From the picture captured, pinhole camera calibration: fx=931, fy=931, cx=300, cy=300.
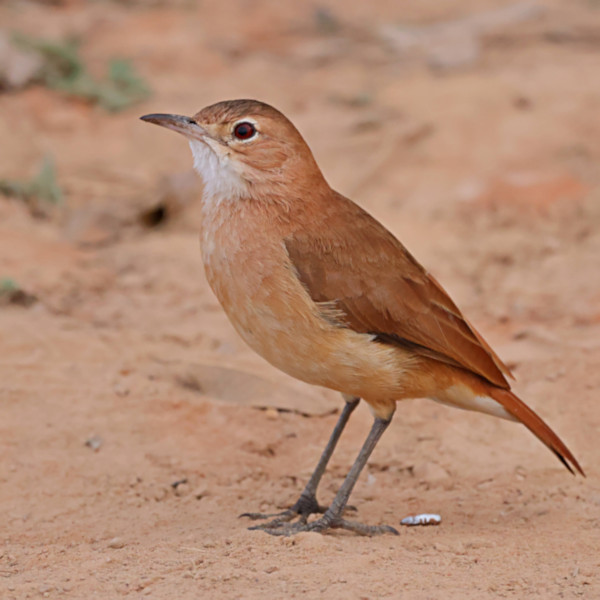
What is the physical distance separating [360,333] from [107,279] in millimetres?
4559

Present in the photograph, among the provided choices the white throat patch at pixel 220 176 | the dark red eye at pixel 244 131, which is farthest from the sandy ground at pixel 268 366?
the dark red eye at pixel 244 131

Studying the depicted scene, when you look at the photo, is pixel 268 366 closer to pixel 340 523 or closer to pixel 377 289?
pixel 340 523

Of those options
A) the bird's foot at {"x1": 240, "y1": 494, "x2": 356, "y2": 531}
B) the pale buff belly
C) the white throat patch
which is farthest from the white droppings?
the white throat patch

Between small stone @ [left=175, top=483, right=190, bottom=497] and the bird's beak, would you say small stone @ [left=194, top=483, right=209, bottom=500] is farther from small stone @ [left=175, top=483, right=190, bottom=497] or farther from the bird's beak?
the bird's beak

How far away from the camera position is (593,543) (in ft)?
16.0

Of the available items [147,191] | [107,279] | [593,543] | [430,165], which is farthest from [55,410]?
[430,165]

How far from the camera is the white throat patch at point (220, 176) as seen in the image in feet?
16.7

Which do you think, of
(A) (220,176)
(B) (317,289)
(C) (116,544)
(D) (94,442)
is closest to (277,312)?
(B) (317,289)

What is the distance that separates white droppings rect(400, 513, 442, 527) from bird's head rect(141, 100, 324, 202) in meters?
2.01

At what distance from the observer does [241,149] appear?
5098 mm

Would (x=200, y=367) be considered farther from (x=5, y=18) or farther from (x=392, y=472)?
(x=5, y=18)

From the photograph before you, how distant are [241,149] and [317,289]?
0.89 meters

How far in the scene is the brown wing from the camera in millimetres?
4977

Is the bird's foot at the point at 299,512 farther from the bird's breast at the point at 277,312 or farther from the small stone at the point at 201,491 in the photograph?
the bird's breast at the point at 277,312
